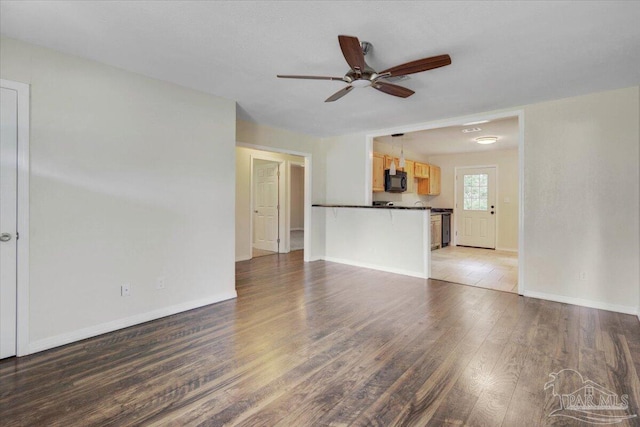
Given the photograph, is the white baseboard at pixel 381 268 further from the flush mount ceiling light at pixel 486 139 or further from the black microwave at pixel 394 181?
the flush mount ceiling light at pixel 486 139

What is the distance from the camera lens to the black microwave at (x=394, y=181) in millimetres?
6324

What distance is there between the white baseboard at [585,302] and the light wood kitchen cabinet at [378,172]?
3.06 meters

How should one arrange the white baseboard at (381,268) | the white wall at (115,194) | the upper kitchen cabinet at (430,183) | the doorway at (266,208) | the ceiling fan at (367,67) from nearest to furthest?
the ceiling fan at (367,67) < the white wall at (115,194) < the white baseboard at (381,268) < the doorway at (266,208) < the upper kitchen cabinet at (430,183)

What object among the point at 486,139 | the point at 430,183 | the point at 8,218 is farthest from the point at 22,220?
the point at 430,183

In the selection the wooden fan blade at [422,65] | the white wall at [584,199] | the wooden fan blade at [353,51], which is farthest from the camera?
the white wall at [584,199]

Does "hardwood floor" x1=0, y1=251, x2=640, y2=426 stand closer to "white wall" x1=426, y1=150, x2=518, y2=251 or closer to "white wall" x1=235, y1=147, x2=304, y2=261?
"white wall" x1=235, y1=147, x2=304, y2=261

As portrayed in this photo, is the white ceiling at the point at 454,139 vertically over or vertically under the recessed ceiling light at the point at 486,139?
over

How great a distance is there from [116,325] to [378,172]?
15.8 feet

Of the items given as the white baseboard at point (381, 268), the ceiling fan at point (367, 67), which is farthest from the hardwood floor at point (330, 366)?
the ceiling fan at point (367, 67)

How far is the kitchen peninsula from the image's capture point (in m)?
4.72

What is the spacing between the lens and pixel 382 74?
2.43 metres

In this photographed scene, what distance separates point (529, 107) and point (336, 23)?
120 inches

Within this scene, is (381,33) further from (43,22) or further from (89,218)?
(89,218)

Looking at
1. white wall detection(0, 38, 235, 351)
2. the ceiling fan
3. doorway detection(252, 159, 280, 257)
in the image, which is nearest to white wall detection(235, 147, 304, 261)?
doorway detection(252, 159, 280, 257)
